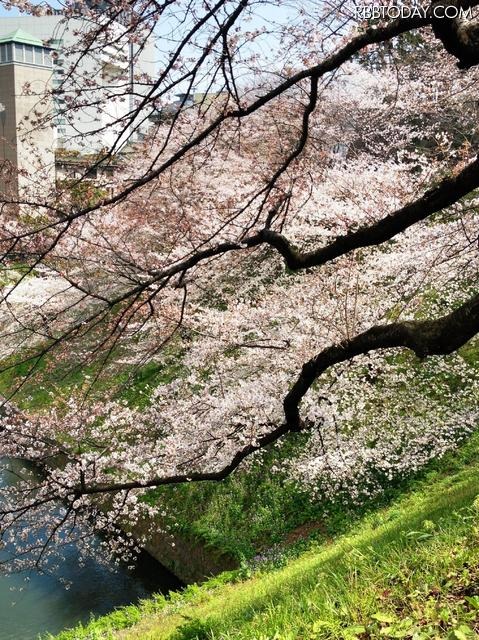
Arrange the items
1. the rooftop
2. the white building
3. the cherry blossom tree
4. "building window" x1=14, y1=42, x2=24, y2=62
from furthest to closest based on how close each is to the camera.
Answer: "building window" x1=14, y1=42, x2=24, y2=62 → the rooftop → the cherry blossom tree → the white building

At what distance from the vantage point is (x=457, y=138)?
18.2 m

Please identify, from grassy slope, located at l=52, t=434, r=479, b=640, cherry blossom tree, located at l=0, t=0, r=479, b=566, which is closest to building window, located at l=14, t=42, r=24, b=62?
cherry blossom tree, located at l=0, t=0, r=479, b=566

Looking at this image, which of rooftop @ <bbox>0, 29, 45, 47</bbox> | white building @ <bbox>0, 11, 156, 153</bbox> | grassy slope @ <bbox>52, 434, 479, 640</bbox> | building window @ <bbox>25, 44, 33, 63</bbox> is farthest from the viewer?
building window @ <bbox>25, 44, 33, 63</bbox>

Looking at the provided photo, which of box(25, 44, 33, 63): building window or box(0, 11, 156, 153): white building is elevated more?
box(25, 44, 33, 63): building window

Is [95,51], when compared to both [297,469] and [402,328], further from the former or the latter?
[297,469]

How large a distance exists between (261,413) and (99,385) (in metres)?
9.04

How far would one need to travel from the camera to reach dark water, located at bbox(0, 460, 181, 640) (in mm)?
9812

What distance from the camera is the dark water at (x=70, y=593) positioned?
9812 millimetres

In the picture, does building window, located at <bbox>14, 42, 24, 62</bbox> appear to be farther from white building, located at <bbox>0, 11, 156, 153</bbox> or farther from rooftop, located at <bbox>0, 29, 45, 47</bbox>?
white building, located at <bbox>0, 11, 156, 153</bbox>

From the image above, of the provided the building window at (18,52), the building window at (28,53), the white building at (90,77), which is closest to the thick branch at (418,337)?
the white building at (90,77)

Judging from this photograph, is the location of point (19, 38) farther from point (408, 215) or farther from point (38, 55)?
point (408, 215)

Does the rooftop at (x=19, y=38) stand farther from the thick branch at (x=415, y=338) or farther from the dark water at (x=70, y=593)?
the thick branch at (x=415, y=338)

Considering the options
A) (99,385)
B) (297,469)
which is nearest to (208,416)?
(297,469)

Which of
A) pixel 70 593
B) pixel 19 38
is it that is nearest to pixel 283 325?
Result: pixel 70 593
